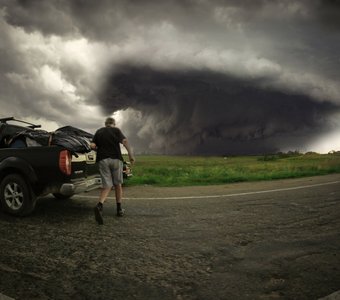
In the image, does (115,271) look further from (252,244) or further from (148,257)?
(252,244)

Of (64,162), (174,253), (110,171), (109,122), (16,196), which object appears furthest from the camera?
(109,122)

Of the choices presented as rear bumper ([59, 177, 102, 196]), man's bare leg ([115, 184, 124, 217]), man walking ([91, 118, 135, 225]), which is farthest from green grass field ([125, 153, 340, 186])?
man walking ([91, 118, 135, 225])

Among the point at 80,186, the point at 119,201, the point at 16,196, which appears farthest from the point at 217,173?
the point at 16,196

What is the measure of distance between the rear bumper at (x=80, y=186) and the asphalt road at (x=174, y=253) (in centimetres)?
49

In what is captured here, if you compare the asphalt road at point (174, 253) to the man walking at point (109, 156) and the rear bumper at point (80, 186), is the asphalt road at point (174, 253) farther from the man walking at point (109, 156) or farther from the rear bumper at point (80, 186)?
the man walking at point (109, 156)

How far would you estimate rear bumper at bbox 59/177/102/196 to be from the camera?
21.4 ft

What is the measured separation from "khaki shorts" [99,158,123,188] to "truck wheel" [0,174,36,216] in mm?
1303

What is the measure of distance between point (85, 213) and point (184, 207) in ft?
6.72

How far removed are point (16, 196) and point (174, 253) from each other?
3.65 meters

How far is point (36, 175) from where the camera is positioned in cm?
670

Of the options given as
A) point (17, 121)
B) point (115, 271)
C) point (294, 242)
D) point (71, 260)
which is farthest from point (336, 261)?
point (17, 121)

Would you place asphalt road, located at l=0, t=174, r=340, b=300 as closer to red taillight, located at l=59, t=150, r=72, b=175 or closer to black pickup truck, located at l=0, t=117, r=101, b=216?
black pickup truck, located at l=0, t=117, r=101, b=216

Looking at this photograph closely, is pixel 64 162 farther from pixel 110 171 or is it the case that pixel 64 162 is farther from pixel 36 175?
pixel 110 171

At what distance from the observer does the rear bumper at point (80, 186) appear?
257 inches
